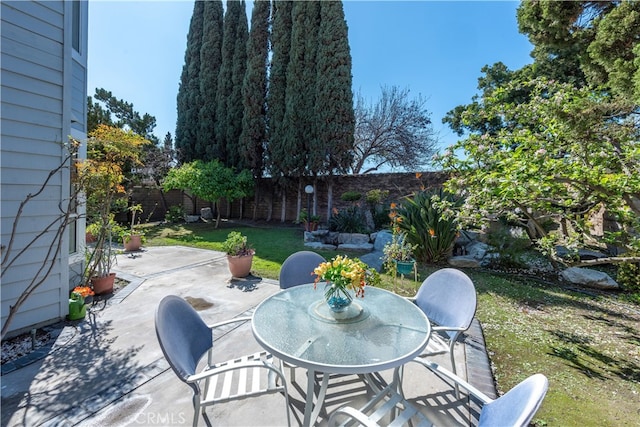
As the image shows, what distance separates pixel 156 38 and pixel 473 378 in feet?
30.1

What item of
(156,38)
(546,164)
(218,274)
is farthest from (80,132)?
(546,164)

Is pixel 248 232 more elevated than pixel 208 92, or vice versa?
pixel 208 92

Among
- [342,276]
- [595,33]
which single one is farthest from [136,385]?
[595,33]

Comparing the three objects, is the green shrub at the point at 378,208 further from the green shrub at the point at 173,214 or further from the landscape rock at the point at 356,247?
the green shrub at the point at 173,214

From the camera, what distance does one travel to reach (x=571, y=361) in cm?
274

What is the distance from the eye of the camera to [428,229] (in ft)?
20.6

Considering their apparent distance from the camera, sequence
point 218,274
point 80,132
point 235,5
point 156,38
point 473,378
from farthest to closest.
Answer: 1. point 235,5
2. point 156,38
3. point 218,274
4. point 80,132
5. point 473,378

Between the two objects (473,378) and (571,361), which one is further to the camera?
(571,361)

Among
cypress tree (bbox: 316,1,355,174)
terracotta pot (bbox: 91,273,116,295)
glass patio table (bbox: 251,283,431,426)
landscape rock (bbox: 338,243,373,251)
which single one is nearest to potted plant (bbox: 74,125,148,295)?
terracotta pot (bbox: 91,273,116,295)

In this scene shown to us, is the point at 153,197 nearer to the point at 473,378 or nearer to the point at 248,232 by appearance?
the point at 248,232

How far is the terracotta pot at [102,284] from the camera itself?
163 inches

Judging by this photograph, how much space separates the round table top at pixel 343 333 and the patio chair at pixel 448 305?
0.39m

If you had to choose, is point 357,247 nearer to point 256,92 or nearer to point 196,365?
point 196,365

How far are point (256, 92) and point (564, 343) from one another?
46.5 feet
